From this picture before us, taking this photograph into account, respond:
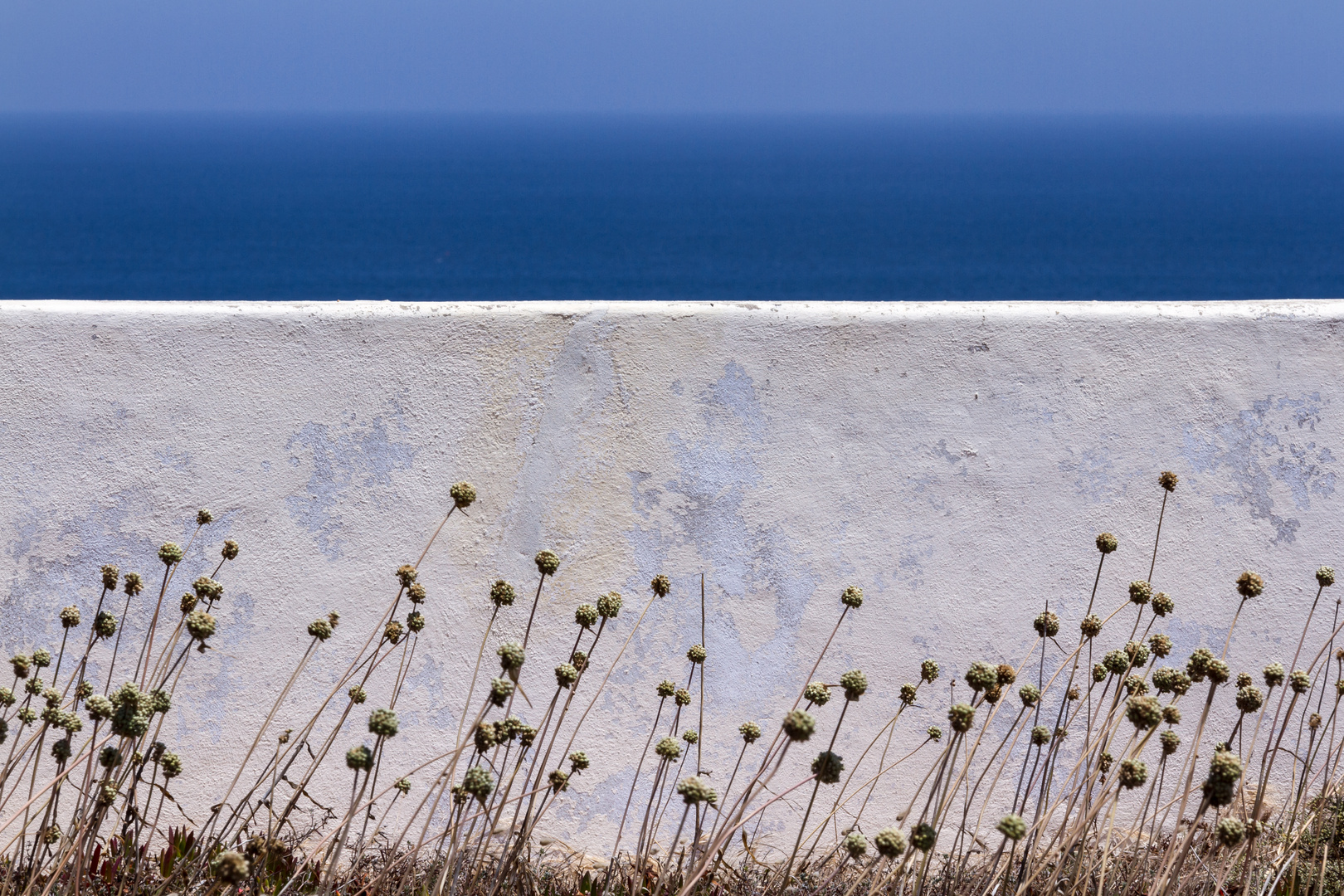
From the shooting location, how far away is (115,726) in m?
1.78

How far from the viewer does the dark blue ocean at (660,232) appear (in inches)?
2687

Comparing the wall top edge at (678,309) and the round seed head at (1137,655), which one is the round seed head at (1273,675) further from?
the wall top edge at (678,309)

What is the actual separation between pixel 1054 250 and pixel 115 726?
3502 inches

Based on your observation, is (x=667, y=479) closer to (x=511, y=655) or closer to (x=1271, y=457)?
(x=511, y=655)

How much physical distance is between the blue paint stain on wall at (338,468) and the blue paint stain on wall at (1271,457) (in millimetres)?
2204

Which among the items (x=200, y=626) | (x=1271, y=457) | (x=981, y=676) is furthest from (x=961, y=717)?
(x=1271, y=457)

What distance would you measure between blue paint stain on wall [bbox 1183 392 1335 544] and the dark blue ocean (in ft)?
179

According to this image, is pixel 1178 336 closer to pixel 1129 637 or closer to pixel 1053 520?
pixel 1053 520

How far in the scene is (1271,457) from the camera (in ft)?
10.6

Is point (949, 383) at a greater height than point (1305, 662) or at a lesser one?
greater

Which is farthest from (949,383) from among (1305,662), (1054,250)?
(1054,250)

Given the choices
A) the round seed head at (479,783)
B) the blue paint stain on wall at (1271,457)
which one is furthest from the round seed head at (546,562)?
the blue paint stain on wall at (1271,457)

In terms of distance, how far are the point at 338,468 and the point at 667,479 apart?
2.93 feet

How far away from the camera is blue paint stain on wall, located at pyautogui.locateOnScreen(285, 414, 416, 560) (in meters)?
3.12
